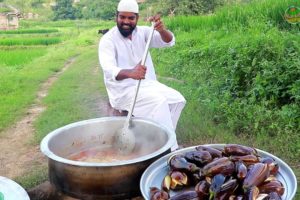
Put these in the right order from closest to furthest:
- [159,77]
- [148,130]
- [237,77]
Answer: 1. [148,130]
2. [237,77]
3. [159,77]

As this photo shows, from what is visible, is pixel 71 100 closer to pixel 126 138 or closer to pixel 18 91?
pixel 18 91

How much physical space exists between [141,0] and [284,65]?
18.0 metres

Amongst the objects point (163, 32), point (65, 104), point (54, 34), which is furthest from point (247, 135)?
point (54, 34)

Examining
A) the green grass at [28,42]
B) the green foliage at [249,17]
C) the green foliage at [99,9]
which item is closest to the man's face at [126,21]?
the green foliage at [249,17]

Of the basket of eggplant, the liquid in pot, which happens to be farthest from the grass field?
the basket of eggplant

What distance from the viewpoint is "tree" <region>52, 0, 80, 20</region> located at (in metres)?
46.4

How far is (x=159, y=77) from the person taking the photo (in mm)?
7633

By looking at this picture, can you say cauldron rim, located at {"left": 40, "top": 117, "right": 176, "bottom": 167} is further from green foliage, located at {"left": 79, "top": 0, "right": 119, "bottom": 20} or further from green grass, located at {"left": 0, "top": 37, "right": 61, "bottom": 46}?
green foliage, located at {"left": 79, "top": 0, "right": 119, "bottom": 20}

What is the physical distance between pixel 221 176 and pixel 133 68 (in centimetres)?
155

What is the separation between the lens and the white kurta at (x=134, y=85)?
11.8 ft

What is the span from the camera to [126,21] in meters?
3.77

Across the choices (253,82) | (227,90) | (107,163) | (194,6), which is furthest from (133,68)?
(194,6)

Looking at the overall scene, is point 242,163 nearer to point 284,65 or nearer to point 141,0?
point 284,65

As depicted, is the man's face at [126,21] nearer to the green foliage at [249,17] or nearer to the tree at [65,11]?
the green foliage at [249,17]
